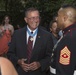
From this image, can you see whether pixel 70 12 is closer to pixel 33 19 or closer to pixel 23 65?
pixel 33 19

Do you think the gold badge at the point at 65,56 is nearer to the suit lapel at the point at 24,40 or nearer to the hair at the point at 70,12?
the hair at the point at 70,12

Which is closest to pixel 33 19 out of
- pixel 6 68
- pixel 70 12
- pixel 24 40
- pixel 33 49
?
pixel 24 40

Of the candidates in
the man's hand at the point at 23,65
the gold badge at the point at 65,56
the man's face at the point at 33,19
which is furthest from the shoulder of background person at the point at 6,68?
the man's face at the point at 33,19

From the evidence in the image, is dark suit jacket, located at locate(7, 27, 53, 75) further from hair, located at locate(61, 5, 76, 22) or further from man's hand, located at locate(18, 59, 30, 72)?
hair, located at locate(61, 5, 76, 22)

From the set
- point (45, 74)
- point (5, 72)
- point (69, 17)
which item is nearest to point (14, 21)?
point (45, 74)

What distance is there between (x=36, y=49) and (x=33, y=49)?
46 millimetres

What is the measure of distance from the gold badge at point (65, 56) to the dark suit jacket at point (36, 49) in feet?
3.74

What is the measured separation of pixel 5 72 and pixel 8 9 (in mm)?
18678

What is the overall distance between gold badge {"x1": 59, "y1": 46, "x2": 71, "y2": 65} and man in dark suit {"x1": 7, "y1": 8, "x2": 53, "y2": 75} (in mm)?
1108

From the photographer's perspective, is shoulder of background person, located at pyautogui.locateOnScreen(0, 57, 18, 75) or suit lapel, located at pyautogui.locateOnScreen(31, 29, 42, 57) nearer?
shoulder of background person, located at pyautogui.locateOnScreen(0, 57, 18, 75)

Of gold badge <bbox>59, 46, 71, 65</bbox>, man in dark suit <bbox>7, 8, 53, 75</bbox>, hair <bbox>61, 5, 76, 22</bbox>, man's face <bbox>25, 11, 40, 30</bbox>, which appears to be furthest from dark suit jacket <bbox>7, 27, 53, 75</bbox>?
gold badge <bbox>59, 46, 71, 65</bbox>

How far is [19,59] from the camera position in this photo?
16.3ft

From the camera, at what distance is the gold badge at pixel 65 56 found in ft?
12.5

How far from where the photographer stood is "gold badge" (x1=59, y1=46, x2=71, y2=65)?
380 cm
